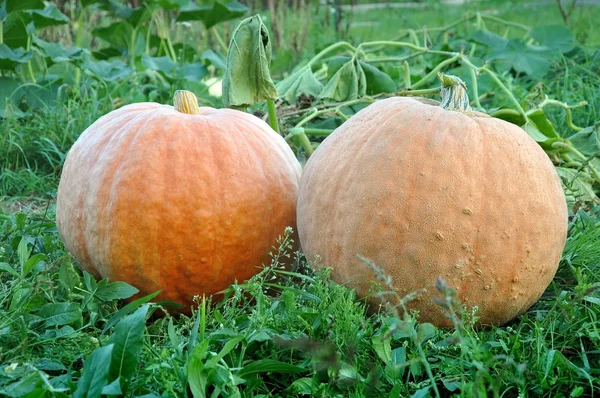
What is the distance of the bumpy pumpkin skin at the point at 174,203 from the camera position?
208 centimetres

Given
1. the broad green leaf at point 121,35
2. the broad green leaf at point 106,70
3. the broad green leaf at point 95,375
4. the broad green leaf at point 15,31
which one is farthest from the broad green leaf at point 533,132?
A: the broad green leaf at point 121,35

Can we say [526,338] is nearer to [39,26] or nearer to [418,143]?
[418,143]

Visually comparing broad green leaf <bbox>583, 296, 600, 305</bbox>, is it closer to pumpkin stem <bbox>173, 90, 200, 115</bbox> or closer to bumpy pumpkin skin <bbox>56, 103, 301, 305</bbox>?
bumpy pumpkin skin <bbox>56, 103, 301, 305</bbox>

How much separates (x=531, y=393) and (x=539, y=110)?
154cm

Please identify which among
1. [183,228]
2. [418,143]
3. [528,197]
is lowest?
[183,228]

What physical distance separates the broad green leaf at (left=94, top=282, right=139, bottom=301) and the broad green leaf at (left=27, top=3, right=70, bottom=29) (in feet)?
8.24

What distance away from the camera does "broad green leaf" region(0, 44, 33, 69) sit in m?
3.88

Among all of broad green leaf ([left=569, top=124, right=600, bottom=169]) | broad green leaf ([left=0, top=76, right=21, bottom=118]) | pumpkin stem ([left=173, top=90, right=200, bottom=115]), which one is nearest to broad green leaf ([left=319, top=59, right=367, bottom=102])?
broad green leaf ([left=569, top=124, right=600, bottom=169])

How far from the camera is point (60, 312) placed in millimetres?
1855

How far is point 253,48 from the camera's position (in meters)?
2.52

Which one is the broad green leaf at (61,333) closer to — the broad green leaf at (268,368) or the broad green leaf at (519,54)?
the broad green leaf at (268,368)

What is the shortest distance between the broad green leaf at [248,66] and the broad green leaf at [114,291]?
2.68 ft

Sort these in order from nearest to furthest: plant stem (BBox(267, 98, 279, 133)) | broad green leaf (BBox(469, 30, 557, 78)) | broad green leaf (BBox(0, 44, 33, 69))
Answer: plant stem (BBox(267, 98, 279, 133))
broad green leaf (BBox(0, 44, 33, 69))
broad green leaf (BBox(469, 30, 557, 78))

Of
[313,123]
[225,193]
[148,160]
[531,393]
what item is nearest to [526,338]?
[531,393]
